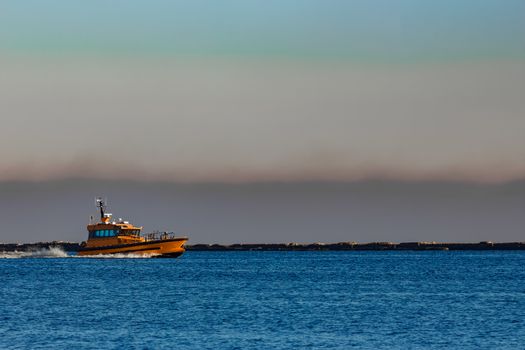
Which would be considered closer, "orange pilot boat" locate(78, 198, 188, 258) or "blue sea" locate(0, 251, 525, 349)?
"blue sea" locate(0, 251, 525, 349)

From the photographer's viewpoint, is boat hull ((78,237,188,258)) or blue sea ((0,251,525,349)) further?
boat hull ((78,237,188,258))

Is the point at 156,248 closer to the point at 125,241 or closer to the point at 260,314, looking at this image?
the point at 125,241

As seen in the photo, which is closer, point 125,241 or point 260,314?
point 260,314

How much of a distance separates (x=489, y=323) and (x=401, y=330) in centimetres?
755

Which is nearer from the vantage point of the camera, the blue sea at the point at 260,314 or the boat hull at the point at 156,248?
the blue sea at the point at 260,314

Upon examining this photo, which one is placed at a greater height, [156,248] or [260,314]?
[156,248]

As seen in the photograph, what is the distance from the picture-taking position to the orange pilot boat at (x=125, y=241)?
6024 inches

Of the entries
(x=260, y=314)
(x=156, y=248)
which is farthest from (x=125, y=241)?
(x=260, y=314)

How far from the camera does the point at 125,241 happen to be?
153375 mm

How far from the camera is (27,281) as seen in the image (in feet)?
381

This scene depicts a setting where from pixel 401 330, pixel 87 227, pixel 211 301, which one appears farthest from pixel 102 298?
pixel 87 227

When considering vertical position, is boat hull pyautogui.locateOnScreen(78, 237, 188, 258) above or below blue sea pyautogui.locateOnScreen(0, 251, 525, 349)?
above

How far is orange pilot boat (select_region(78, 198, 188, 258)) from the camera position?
502 ft

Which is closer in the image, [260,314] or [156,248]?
[260,314]
